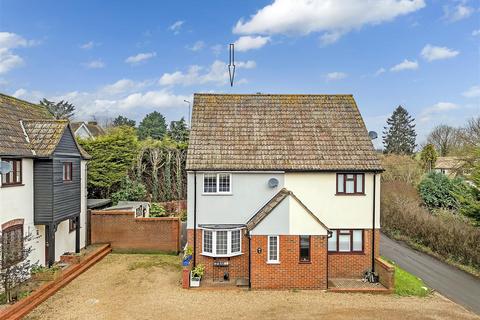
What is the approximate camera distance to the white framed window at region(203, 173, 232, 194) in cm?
1478

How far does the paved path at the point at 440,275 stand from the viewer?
45.4ft

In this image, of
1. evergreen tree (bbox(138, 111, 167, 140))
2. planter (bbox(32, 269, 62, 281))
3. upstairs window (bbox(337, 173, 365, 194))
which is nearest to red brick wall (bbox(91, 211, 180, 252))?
planter (bbox(32, 269, 62, 281))

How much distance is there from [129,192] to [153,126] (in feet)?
109

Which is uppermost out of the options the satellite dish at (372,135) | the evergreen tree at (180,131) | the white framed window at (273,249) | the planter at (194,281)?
the evergreen tree at (180,131)

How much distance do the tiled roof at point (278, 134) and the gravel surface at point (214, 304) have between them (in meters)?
5.34

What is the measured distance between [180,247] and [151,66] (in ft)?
54.4

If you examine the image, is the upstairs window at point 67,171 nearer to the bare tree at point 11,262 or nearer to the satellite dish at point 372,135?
the bare tree at point 11,262

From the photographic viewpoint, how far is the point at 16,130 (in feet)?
46.5

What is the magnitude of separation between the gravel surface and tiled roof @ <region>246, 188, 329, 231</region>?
2.77m

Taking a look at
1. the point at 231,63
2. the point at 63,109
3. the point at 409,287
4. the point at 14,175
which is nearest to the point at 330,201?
the point at 409,287

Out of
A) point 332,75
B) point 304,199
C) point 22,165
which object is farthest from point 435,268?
point 22,165

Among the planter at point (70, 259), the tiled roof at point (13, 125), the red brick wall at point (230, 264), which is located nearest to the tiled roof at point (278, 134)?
the red brick wall at point (230, 264)

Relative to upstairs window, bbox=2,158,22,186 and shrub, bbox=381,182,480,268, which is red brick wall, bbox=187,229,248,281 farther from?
shrub, bbox=381,182,480,268

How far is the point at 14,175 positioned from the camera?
12969mm
